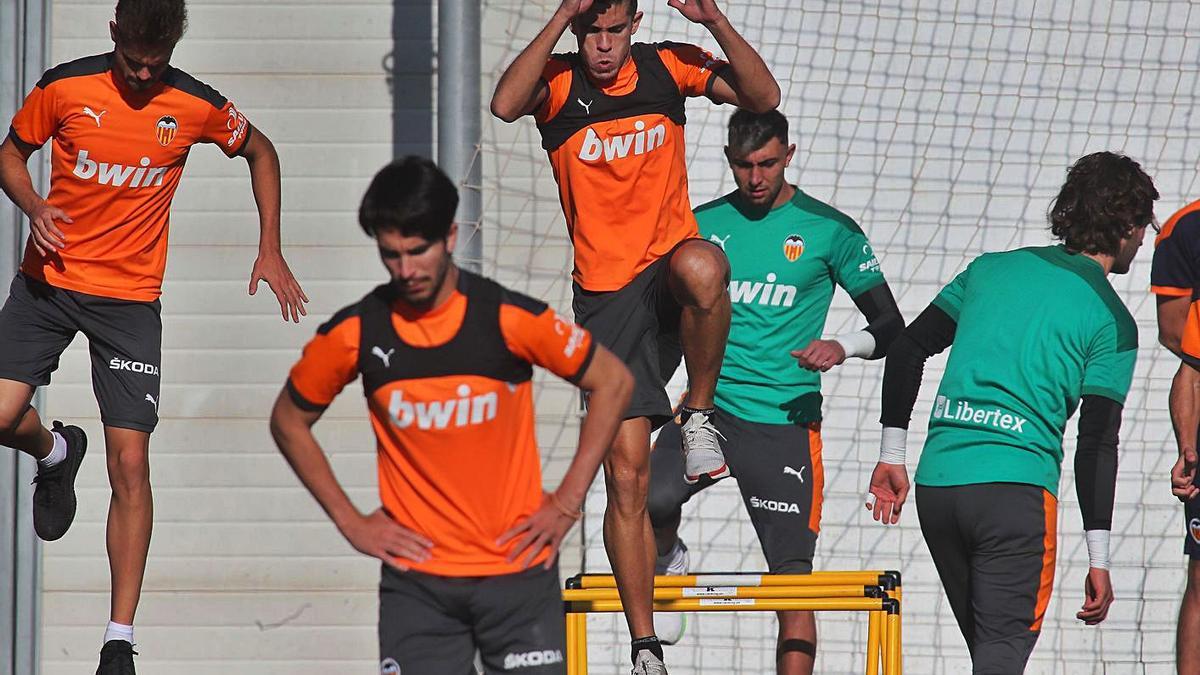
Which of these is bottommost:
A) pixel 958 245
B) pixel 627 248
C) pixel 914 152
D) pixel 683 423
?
pixel 683 423

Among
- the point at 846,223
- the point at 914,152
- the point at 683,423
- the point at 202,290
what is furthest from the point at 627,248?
the point at 202,290

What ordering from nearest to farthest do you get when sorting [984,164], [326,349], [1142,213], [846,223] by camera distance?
[326,349], [1142,213], [846,223], [984,164]

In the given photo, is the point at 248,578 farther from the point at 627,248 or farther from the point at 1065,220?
the point at 1065,220

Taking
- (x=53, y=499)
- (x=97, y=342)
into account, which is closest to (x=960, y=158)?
(x=97, y=342)

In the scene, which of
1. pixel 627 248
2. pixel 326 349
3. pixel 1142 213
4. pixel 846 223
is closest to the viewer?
pixel 326 349

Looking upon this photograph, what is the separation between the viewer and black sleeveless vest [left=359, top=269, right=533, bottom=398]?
3467 mm

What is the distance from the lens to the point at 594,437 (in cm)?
357

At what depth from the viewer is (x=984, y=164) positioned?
7.55m

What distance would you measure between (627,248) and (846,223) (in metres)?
1.31

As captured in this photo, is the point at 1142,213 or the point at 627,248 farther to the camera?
the point at 627,248

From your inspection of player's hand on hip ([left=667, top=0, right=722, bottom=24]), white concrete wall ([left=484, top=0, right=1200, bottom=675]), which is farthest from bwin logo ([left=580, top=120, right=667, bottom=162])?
white concrete wall ([left=484, top=0, right=1200, bottom=675])

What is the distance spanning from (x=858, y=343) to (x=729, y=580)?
1.03m

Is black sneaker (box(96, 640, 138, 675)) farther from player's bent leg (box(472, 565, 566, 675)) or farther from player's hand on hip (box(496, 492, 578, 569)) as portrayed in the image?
player's hand on hip (box(496, 492, 578, 569))

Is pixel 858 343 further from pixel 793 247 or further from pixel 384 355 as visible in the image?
pixel 384 355
